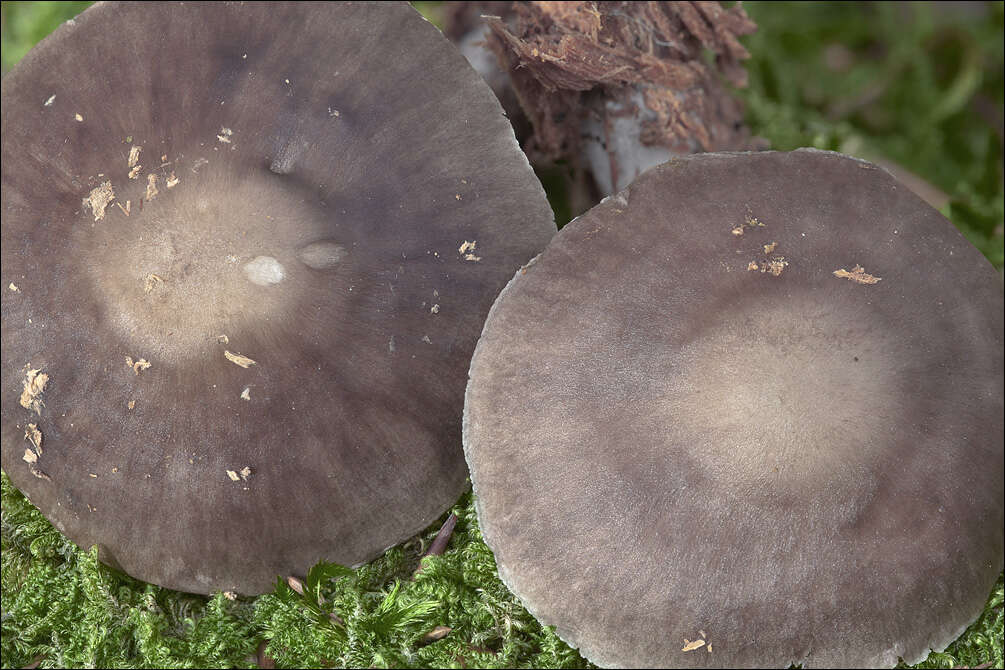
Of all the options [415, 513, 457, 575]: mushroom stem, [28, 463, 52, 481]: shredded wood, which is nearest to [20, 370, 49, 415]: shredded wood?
[28, 463, 52, 481]: shredded wood

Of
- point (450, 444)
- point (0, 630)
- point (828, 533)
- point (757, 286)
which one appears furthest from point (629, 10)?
point (0, 630)

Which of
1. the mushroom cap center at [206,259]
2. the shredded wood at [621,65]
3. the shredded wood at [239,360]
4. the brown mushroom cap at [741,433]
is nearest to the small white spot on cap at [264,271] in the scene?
the mushroom cap center at [206,259]

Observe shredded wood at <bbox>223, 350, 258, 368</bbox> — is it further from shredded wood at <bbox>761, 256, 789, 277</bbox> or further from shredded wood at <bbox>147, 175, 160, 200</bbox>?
shredded wood at <bbox>761, 256, 789, 277</bbox>

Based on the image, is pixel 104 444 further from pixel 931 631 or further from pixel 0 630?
pixel 931 631

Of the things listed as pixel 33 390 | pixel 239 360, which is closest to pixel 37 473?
pixel 33 390

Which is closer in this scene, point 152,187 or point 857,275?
point 857,275

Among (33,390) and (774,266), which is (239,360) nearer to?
(33,390)

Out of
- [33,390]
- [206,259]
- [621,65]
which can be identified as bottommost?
[33,390]
